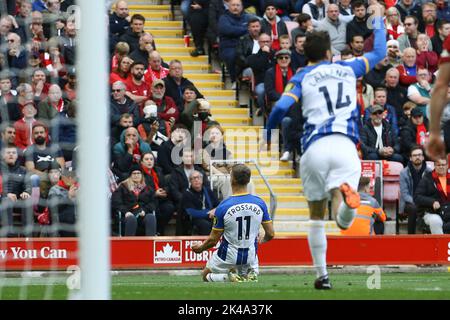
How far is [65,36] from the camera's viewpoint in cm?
1491

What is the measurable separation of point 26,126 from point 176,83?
6408mm

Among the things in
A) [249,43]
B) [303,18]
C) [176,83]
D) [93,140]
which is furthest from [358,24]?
[93,140]

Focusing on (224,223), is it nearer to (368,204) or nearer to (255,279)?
(255,279)

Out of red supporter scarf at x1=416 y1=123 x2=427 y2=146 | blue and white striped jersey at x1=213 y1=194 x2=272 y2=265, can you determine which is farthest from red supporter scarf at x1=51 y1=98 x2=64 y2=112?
red supporter scarf at x1=416 y1=123 x2=427 y2=146

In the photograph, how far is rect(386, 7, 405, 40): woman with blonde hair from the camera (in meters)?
22.8

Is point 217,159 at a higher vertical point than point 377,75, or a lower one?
lower

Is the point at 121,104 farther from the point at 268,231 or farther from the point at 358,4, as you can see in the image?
the point at 268,231

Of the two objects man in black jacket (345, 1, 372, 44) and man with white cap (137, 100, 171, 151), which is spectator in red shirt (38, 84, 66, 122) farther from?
man in black jacket (345, 1, 372, 44)

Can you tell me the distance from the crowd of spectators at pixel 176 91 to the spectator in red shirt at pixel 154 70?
0.05ft

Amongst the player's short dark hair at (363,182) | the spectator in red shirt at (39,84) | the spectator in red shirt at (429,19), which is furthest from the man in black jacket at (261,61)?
the spectator in red shirt at (39,84)

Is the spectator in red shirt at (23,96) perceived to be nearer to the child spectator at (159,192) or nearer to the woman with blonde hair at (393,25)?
the child spectator at (159,192)

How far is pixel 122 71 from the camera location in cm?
2030

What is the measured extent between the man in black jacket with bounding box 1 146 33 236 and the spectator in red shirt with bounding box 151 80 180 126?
17.6 feet
